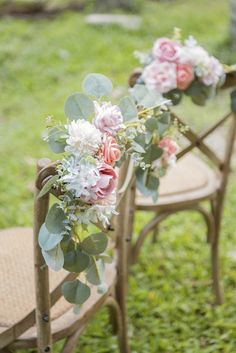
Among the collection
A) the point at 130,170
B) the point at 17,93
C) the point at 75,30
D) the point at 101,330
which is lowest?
the point at 101,330

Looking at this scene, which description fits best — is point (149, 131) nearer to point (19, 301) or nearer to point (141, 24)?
point (19, 301)

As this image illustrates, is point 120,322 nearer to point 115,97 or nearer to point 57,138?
point 57,138

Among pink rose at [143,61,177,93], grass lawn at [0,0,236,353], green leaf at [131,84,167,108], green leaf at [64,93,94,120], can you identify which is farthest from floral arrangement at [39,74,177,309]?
grass lawn at [0,0,236,353]

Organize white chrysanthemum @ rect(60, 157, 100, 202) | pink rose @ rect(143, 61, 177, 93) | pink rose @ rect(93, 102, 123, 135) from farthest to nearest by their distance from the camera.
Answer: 1. pink rose @ rect(143, 61, 177, 93)
2. pink rose @ rect(93, 102, 123, 135)
3. white chrysanthemum @ rect(60, 157, 100, 202)

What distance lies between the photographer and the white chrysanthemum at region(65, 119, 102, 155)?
5.12ft

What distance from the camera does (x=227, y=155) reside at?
276 cm

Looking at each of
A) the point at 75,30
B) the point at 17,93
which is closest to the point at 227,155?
the point at 17,93

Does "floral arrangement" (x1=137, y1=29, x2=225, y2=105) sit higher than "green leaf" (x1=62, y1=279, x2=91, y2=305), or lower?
higher

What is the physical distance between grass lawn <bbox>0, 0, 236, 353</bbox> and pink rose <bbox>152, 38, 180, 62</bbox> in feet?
3.82

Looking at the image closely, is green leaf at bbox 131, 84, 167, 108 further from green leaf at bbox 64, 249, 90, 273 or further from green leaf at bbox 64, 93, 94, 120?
green leaf at bbox 64, 249, 90, 273

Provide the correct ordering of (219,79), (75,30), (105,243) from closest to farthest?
(105,243) → (219,79) → (75,30)

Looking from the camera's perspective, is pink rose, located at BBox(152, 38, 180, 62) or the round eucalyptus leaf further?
pink rose, located at BBox(152, 38, 180, 62)

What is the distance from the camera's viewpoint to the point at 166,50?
2.38 m

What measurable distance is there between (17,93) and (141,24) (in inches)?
92.9
